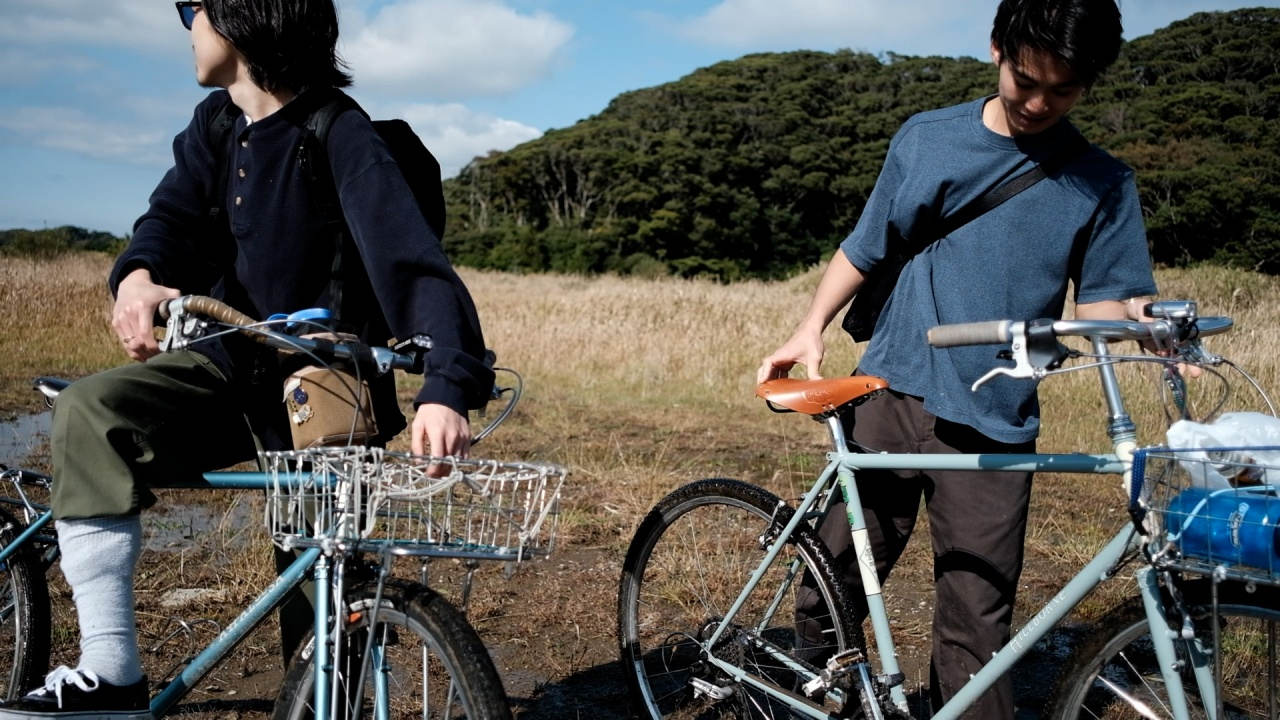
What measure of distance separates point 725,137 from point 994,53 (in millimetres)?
73488

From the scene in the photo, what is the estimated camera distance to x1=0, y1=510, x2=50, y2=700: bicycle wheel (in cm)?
257

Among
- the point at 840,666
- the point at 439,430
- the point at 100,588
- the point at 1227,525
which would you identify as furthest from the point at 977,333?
the point at 100,588

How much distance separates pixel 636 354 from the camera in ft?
39.5

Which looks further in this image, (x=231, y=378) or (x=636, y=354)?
(x=636, y=354)

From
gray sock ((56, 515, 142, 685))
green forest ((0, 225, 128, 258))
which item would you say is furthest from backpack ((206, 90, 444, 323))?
green forest ((0, 225, 128, 258))

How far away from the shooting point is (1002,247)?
2350mm

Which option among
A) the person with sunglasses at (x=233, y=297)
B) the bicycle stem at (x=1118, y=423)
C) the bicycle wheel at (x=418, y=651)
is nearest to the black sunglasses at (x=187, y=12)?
the person with sunglasses at (x=233, y=297)

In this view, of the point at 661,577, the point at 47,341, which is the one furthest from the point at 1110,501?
the point at 47,341

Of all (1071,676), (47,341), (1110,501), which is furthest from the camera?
(47,341)

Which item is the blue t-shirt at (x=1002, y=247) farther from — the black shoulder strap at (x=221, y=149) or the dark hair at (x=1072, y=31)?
the black shoulder strap at (x=221, y=149)

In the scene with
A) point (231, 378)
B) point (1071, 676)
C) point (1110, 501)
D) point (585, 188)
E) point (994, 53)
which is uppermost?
point (585, 188)

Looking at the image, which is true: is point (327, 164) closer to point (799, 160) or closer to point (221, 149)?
point (221, 149)

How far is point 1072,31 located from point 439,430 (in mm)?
1505

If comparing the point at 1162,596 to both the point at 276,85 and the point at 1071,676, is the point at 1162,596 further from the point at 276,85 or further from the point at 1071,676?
the point at 276,85
